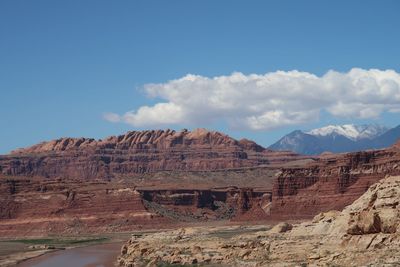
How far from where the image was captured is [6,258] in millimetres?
92438

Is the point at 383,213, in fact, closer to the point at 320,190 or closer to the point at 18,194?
the point at 320,190

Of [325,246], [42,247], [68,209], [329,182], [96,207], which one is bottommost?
[42,247]

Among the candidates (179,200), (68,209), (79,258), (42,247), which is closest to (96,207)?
(68,209)

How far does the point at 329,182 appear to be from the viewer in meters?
121

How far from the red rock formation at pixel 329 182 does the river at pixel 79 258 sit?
105 ft

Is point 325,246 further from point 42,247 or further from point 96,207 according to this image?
point 96,207

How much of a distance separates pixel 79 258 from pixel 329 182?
154 feet

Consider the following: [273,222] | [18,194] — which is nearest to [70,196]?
[18,194]

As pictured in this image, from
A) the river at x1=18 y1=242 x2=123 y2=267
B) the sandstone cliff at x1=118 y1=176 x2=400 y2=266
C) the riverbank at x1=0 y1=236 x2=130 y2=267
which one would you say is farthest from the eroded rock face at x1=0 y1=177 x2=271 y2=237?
the sandstone cliff at x1=118 y1=176 x2=400 y2=266

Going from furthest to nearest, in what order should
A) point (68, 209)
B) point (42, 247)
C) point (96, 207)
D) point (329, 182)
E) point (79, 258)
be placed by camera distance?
point (96, 207) < point (68, 209) < point (329, 182) < point (42, 247) < point (79, 258)

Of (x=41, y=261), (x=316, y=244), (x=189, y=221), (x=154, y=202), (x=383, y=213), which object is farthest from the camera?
(x=154, y=202)

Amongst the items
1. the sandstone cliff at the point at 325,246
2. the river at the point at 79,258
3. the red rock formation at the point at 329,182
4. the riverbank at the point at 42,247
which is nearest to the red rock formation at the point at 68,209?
the riverbank at the point at 42,247

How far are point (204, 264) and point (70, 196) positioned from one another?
339 ft

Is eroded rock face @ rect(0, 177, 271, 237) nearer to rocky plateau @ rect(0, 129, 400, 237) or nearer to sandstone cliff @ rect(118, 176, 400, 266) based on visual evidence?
rocky plateau @ rect(0, 129, 400, 237)
